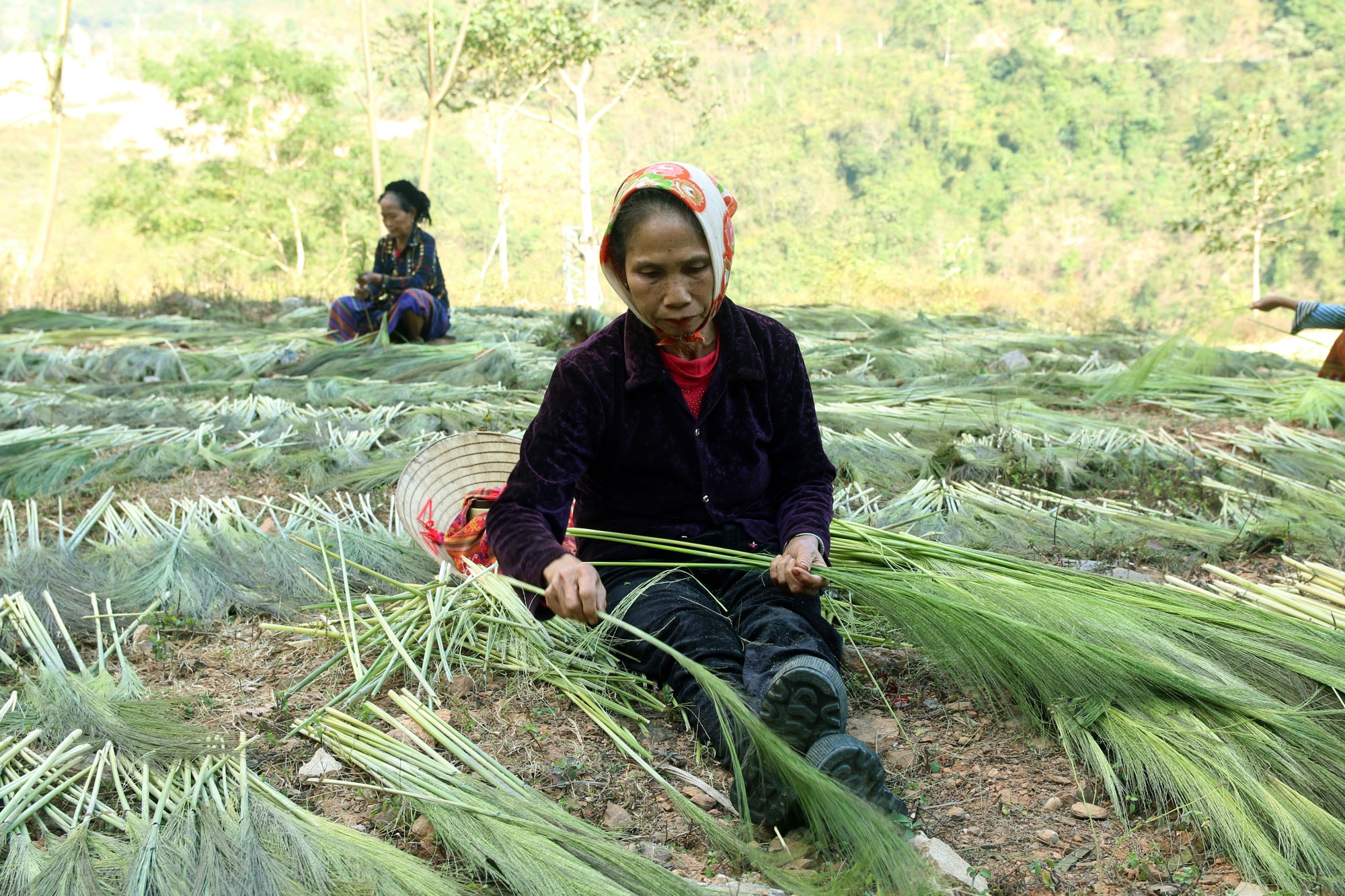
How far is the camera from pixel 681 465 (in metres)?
1.87

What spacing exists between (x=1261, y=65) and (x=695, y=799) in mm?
51267

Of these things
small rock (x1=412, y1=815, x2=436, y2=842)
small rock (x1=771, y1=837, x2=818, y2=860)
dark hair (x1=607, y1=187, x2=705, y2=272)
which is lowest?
small rock (x1=771, y1=837, x2=818, y2=860)

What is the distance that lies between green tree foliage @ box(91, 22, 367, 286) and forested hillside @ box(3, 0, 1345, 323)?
73.3 inches

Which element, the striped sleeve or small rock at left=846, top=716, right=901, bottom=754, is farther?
the striped sleeve

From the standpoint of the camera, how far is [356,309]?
5.93 m

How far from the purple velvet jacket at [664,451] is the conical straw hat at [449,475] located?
20.9 inches

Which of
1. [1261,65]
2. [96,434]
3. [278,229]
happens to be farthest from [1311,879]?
[1261,65]

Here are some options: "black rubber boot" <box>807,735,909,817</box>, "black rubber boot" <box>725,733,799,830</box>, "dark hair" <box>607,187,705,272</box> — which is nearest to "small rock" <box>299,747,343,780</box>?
"black rubber boot" <box>725,733,799,830</box>

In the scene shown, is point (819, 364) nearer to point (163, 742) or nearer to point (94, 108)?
point (163, 742)

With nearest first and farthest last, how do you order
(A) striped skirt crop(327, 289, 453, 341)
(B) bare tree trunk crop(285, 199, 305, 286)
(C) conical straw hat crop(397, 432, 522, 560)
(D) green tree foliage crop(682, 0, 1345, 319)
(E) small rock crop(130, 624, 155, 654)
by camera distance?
1. (E) small rock crop(130, 624, 155, 654)
2. (C) conical straw hat crop(397, 432, 522, 560)
3. (A) striped skirt crop(327, 289, 453, 341)
4. (B) bare tree trunk crop(285, 199, 305, 286)
5. (D) green tree foliage crop(682, 0, 1345, 319)

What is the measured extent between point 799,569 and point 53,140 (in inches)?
378

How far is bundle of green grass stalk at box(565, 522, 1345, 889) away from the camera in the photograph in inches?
52.2

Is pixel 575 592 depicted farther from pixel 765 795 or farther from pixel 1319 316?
pixel 1319 316

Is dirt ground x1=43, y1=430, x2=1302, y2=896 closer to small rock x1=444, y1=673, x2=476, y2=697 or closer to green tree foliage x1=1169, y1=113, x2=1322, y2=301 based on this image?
small rock x1=444, y1=673, x2=476, y2=697
